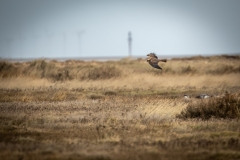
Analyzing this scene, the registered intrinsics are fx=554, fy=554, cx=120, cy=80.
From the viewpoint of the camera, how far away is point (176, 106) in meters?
22.2

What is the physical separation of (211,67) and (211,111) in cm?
2487

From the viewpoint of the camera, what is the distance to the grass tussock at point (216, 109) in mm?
19403

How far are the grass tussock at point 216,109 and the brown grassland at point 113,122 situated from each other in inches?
1.4

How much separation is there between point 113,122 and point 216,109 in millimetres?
3810

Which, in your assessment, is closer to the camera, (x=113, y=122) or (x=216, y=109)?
(x=113, y=122)

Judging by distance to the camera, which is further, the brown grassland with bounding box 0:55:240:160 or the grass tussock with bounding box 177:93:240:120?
the grass tussock with bounding box 177:93:240:120

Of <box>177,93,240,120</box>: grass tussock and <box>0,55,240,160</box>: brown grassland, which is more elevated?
<box>177,93,240,120</box>: grass tussock

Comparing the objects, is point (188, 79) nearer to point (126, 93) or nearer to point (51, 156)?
point (126, 93)

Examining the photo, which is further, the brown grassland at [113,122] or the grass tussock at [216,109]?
the grass tussock at [216,109]

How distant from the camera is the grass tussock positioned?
764 inches

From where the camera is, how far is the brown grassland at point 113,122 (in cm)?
1365

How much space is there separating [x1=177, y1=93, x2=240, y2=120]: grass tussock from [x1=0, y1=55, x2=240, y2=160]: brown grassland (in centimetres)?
3

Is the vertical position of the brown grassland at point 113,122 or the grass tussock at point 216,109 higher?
the grass tussock at point 216,109

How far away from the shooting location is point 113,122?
18391 millimetres
